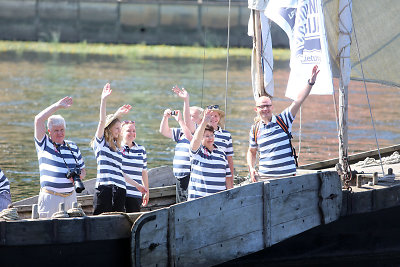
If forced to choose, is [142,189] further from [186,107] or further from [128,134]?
[186,107]

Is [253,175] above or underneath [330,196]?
above

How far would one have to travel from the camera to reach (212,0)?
57156 mm

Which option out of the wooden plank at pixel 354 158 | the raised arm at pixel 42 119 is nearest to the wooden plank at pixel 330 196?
the wooden plank at pixel 354 158

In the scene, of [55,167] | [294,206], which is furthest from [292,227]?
[55,167]

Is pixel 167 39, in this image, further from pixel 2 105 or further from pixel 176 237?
pixel 176 237

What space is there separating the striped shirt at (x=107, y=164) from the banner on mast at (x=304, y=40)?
2.73 m

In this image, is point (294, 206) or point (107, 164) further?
point (294, 206)

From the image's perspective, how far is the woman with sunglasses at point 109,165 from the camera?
10273mm

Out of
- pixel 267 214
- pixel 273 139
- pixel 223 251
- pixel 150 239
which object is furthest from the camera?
pixel 273 139

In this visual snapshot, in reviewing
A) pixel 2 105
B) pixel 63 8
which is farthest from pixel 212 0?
pixel 2 105

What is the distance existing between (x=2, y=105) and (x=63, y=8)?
26.4 metres

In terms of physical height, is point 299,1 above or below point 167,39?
below

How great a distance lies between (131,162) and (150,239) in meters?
1.74

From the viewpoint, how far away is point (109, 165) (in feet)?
34.0
